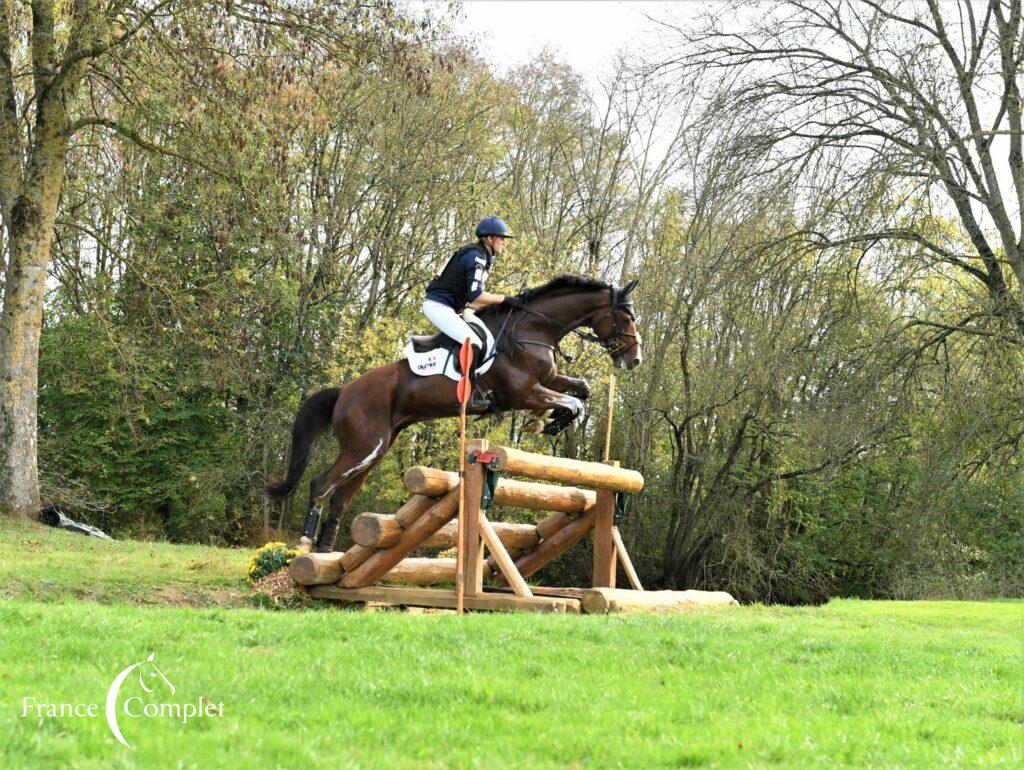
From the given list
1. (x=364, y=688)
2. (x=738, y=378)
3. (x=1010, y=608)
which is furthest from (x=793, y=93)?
(x=364, y=688)

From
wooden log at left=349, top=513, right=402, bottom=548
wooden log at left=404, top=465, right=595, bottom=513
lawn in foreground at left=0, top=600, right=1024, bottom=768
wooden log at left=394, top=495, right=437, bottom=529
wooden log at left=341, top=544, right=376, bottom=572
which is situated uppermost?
wooden log at left=404, top=465, right=595, bottom=513

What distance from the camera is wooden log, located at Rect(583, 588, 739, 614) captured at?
926cm

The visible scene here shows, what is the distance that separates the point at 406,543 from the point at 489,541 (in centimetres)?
100

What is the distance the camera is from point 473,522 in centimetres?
940

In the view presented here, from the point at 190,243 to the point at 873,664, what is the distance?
21.5 m

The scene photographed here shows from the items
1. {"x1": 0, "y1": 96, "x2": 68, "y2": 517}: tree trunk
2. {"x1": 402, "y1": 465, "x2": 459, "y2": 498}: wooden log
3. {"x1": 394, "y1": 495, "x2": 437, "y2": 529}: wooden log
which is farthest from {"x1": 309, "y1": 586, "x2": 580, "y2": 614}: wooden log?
{"x1": 0, "y1": 96, "x2": 68, "y2": 517}: tree trunk

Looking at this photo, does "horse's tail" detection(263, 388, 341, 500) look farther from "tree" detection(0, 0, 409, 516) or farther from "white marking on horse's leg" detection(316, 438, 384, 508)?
"tree" detection(0, 0, 409, 516)

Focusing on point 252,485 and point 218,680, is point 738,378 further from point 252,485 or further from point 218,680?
point 218,680

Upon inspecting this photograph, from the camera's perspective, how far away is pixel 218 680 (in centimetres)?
499

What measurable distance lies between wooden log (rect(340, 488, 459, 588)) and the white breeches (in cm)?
170

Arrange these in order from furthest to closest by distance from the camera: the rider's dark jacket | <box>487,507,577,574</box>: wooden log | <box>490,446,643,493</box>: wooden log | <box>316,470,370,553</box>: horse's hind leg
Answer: <box>487,507,577,574</box>: wooden log → <box>316,470,370,553</box>: horse's hind leg → the rider's dark jacket → <box>490,446,643,493</box>: wooden log

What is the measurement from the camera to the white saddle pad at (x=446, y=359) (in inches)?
415

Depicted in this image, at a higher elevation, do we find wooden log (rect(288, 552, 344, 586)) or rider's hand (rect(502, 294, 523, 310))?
rider's hand (rect(502, 294, 523, 310))

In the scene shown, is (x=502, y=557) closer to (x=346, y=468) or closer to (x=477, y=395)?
(x=477, y=395)
